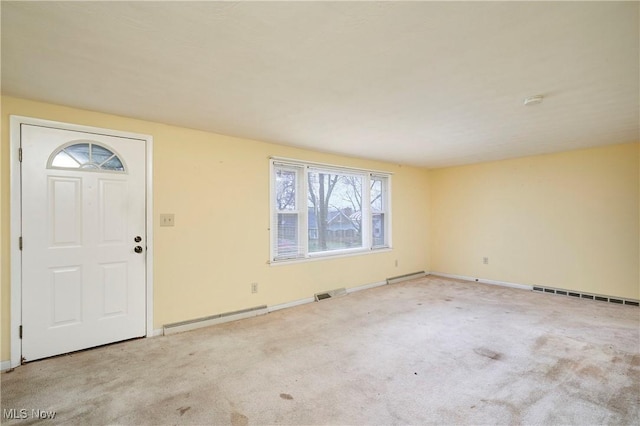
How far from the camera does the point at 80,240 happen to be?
2730 millimetres

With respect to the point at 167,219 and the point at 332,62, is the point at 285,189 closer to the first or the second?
the point at 167,219

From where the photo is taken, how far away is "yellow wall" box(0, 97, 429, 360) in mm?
2721

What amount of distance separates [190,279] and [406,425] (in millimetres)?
2530

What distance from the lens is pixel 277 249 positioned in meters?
4.09

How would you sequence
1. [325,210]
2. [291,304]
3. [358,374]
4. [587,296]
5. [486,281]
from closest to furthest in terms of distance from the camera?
[358,374] < [291,304] < [587,296] < [325,210] < [486,281]

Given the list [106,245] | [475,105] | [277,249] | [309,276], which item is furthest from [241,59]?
[309,276]

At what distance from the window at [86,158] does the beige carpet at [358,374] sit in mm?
1672

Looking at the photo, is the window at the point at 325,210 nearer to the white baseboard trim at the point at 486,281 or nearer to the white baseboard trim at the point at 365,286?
the white baseboard trim at the point at 365,286

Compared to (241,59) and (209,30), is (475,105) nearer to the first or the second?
(241,59)

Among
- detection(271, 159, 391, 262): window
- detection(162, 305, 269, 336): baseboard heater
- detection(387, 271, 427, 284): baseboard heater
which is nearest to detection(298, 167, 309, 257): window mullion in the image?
detection(271, 159, 391, 262): window

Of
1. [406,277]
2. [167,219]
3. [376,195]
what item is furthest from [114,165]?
[406,277]

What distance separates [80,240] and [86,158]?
0.75m

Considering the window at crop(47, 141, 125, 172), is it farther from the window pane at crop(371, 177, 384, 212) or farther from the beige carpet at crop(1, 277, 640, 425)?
the window pane at crop(371, 177, 384, 212)

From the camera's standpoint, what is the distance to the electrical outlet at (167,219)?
3.14m
